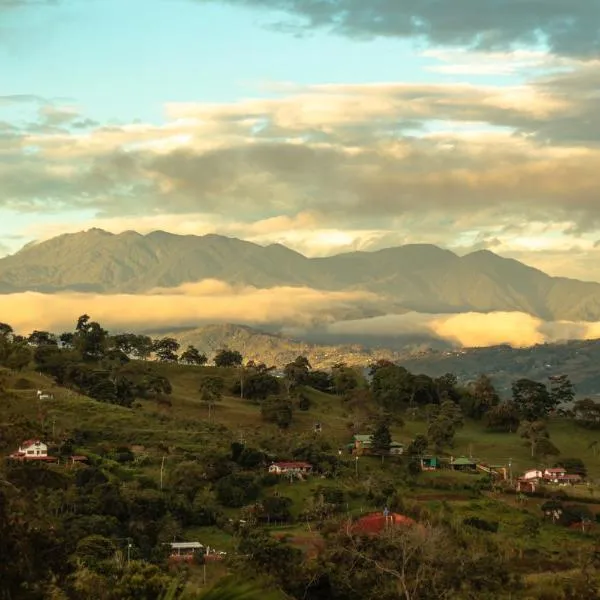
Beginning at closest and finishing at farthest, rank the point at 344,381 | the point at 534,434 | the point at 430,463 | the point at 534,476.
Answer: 1. the point at 534,476
2. the point at 430,463
3. the point at 534,434
4. the point at 344,381

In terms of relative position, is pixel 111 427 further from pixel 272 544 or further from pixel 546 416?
pixel 546 416

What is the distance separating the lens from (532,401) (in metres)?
138

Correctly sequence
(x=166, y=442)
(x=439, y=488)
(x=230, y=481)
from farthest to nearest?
1. (x=166, y=442)
2. (x=439, y=488)
3. (x=230, y=481)

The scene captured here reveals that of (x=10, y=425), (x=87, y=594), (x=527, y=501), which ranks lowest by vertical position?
(x=527, y=501)

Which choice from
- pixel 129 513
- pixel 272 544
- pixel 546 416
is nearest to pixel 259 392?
pixel 546 416

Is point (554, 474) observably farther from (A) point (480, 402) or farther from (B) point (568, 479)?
(A) point (480, 402)

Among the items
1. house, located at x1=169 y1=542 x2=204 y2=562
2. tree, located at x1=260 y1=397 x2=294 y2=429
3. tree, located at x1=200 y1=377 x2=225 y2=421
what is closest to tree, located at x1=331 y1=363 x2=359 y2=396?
tree, located at x1=200 y1=377 x2=225 y2=421

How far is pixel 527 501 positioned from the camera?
82.9m

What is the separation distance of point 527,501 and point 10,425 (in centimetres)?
6622

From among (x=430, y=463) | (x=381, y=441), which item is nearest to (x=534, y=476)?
(x=430, y=463)

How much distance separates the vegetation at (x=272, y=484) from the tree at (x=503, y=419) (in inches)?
10.2

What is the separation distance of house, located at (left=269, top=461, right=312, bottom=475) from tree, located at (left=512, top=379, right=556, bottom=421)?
52.3m

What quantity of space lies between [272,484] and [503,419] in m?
55.4

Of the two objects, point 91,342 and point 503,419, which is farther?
point 91,342
